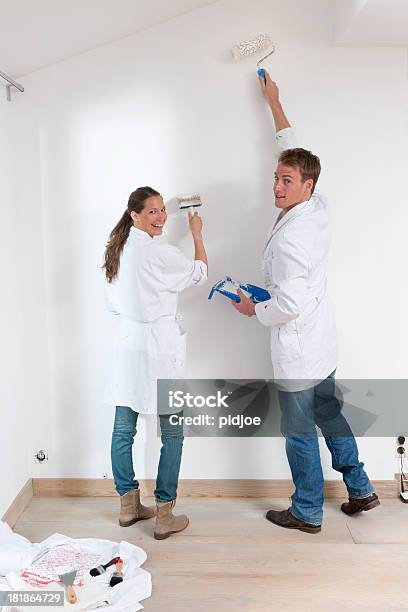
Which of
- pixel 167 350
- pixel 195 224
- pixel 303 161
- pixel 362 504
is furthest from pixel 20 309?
pixel 362 504

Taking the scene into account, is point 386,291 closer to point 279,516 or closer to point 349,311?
point 349,311

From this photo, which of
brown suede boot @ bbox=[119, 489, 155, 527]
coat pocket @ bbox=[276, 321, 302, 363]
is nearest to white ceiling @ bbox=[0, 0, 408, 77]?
coat pocket @ bbox=[276, 321, 302, 363]

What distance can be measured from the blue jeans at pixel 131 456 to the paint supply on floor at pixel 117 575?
351mm

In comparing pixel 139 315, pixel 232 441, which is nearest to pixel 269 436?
pixel 232 441

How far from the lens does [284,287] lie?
7.57ft

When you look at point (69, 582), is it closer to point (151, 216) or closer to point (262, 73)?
point (151, 216)

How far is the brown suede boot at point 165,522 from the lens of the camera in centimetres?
247

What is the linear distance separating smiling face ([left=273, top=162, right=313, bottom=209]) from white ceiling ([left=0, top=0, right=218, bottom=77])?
0.76m

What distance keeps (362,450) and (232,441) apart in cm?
56

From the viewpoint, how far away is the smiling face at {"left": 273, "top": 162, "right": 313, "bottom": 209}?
239cm

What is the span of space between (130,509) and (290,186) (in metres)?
1.41

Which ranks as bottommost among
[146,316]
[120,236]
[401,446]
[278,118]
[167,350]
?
[401,446]

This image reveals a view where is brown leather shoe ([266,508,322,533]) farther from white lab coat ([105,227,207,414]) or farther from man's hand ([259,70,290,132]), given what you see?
man's hand ([259,70,290,132])

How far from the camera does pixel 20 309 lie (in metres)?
2.76
